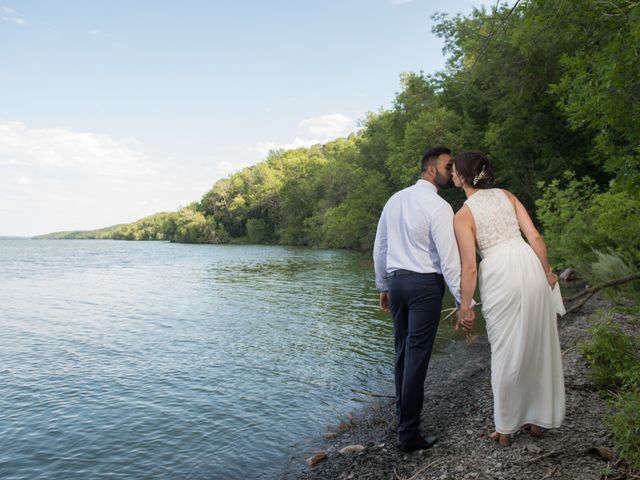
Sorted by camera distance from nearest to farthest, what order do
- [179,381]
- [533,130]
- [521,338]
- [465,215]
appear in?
[521,338], [465,215], [179,381], [533,130]

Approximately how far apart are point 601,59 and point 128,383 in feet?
28.4

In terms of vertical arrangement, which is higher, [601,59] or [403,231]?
[601,59]

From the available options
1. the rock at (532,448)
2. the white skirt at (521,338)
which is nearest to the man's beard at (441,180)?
the white skirt at (521,338)

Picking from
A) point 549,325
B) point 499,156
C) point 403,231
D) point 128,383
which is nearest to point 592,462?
point 549,325

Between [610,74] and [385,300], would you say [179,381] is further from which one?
[610,74]

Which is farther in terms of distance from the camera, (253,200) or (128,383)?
(253,200)

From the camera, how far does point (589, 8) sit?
17.8 ft

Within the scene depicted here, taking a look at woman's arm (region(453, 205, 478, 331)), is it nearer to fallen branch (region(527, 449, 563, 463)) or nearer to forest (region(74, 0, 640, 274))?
fallen branch (region(527, 449, 563, 463))

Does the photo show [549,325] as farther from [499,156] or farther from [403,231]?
[499,156]

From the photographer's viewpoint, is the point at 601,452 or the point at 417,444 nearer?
the point at 601,452

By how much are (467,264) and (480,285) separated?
227 mm

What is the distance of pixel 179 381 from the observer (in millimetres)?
8797

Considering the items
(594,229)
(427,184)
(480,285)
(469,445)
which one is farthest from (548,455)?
(594,229)

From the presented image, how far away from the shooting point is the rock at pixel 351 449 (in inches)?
203
